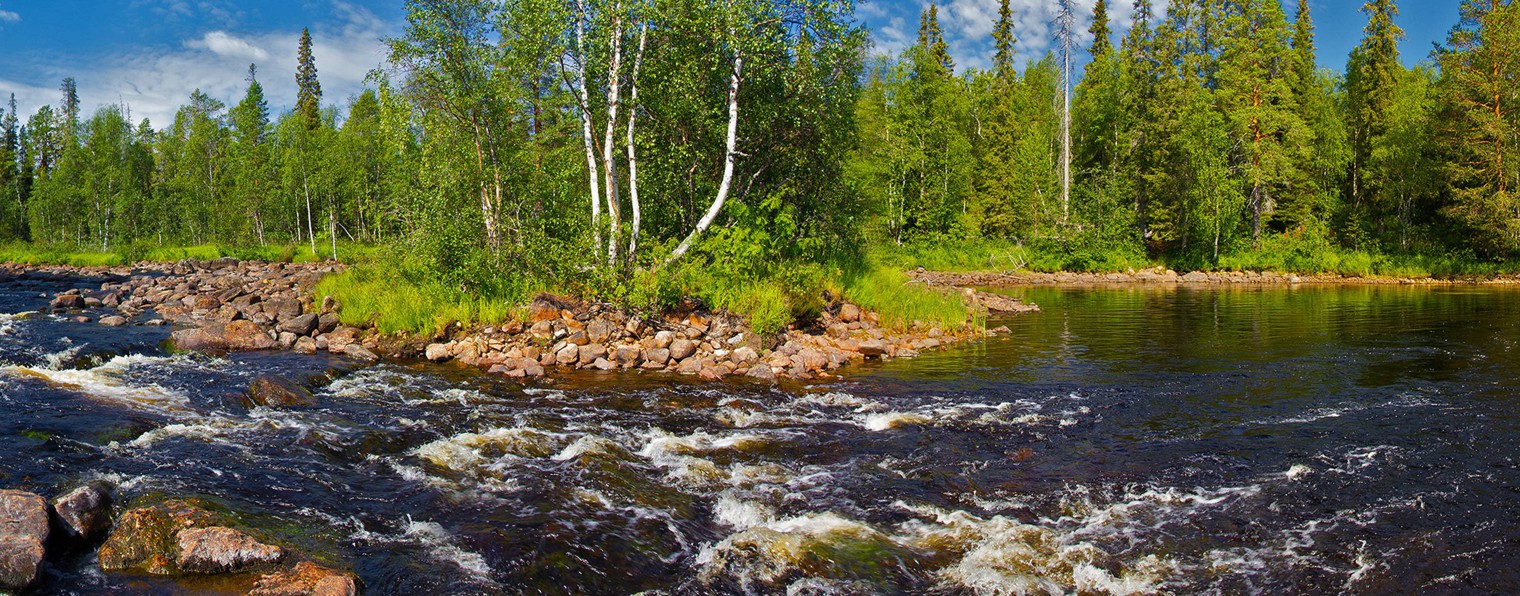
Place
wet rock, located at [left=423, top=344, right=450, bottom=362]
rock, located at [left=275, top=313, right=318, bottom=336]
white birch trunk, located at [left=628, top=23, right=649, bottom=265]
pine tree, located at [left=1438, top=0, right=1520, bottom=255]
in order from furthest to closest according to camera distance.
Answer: pine tree, located at [left=1438, top=0, right=1520, bottom=255]
rock, located at [left=275, top=313, right=318, bottom=336]
white birch trunk, located at [left=628, top=23, right=649, bottom=265]
wet rock, located at [left=423, top=344, right=450, bottom=362]

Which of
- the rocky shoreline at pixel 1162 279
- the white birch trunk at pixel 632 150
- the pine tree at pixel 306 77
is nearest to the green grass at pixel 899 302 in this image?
the white birch trunk at pixel 632 150

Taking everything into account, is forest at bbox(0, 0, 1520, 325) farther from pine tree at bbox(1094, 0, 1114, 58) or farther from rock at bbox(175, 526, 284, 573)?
rock at bbox(175, 526, 284, 573)

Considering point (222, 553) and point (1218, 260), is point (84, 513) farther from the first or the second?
point (1218, 260)

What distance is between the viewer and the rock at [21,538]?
5797 millimetres

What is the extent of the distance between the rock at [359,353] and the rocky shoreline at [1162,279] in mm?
29604

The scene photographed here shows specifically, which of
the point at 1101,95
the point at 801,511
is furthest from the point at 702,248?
the point at 1101,95

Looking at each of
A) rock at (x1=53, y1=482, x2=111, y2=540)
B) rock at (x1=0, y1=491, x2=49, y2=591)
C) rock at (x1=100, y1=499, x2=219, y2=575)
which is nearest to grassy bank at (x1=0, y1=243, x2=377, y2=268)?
rock at (x1=53, y1=482, x2=111, y2=540)

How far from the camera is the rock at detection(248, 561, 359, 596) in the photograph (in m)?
5.64

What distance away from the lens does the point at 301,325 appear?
18484mm

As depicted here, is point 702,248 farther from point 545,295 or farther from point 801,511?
point 801,511

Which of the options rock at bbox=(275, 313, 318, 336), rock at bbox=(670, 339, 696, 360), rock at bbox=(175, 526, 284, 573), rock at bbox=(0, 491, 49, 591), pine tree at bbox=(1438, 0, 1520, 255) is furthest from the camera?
pine tree at bbox=(1438, 0, 1520, 255)

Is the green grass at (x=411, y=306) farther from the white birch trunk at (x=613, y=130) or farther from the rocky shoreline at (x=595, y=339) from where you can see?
the white birch trunk at (x=613, y=130)

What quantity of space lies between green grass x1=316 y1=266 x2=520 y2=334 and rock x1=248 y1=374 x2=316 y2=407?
5.13 m

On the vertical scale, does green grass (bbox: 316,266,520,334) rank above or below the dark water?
above
